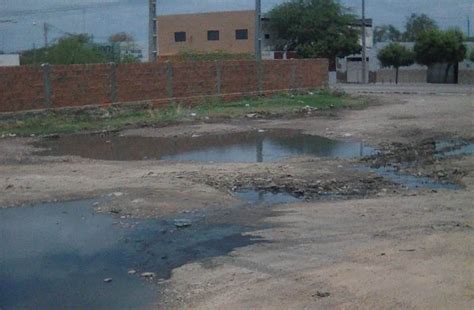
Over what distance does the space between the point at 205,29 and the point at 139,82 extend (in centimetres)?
5100

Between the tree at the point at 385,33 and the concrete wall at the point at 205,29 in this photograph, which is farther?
the tree at the point at 385,33

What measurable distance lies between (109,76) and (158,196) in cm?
1947

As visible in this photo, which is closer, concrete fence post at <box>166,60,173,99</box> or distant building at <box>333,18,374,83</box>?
concrete fence post at <box>166,60,173,99</box>

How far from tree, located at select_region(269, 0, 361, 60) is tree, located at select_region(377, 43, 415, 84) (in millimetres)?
3703

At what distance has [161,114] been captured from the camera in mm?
30875

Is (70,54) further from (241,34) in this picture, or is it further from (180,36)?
(180,36)

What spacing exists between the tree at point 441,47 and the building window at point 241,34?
18.2 m

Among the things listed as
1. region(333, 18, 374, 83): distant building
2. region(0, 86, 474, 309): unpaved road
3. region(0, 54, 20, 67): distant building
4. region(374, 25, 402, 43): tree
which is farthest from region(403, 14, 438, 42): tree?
region(0, 86, 474, 309): unpaved road

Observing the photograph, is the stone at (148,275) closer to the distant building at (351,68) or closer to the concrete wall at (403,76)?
the concrete wall at (403,76)

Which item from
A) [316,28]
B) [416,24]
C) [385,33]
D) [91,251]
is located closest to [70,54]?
[91,251]

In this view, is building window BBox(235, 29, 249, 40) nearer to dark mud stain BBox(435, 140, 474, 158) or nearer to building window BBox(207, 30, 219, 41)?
building window BBox(207, 30, 219, 41)

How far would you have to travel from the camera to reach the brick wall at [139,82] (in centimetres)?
2759

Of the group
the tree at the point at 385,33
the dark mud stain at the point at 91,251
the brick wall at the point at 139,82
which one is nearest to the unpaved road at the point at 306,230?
the dark mud stain at the point at 91,251

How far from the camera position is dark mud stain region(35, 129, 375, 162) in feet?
62.7
